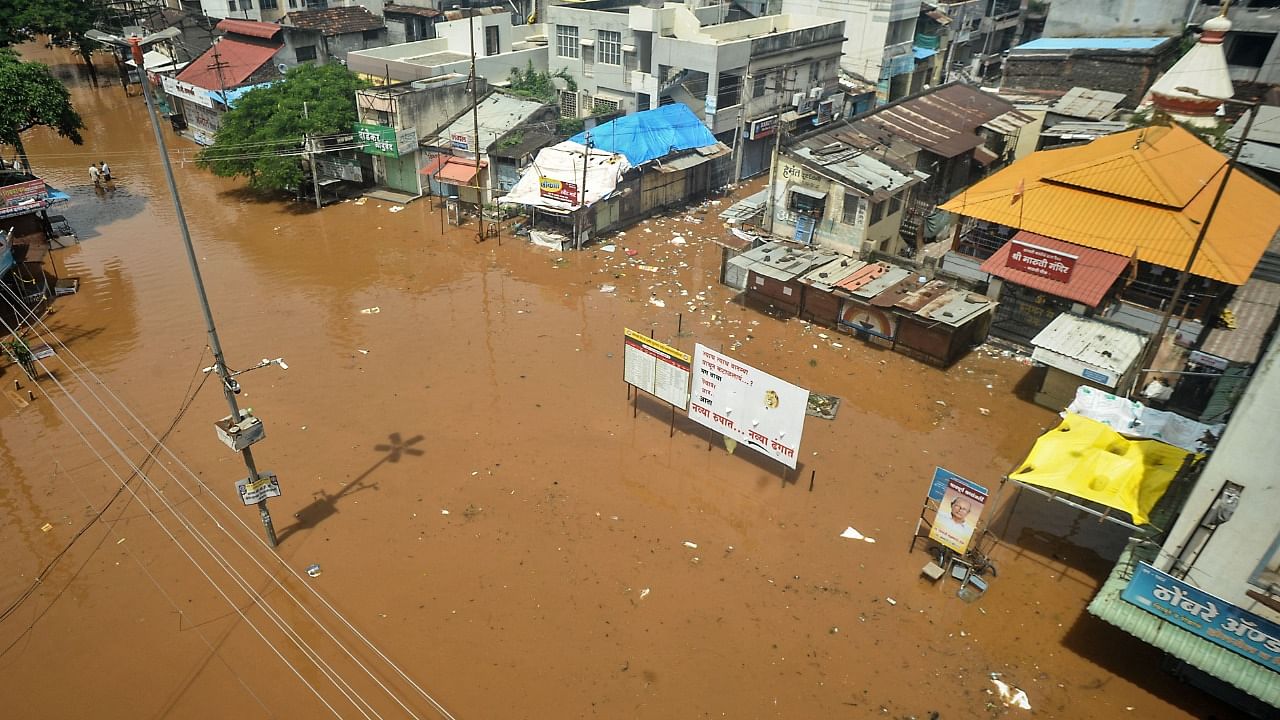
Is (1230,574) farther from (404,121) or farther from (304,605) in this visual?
(404,121)

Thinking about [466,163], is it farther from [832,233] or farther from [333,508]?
[333,508]

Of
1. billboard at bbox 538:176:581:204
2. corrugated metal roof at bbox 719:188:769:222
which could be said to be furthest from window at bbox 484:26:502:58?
corrugated metal roof at bbox 719:188:769:222

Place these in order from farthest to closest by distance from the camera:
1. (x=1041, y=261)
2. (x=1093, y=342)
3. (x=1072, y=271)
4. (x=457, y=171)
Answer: (x=457, y=171), (x=1041, y=261), (x=1072, y=271), (x=1093, y=342)

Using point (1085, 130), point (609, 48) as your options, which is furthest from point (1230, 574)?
point (609, 48)

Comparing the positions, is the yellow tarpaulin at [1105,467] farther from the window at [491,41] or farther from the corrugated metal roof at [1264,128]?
the window at [491,41]

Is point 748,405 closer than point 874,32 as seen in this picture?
Yes

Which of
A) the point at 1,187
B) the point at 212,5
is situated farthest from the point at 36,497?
the point at 212,5

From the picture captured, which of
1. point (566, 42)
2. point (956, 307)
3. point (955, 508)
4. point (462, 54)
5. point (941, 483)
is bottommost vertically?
point (956, 307)
